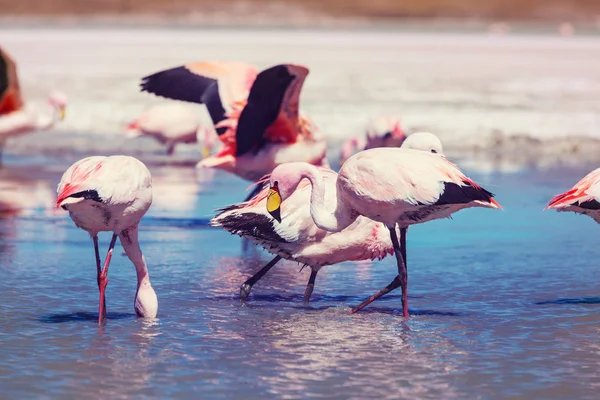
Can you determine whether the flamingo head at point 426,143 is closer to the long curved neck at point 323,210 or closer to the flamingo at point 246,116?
the long curved neck at point 323,210

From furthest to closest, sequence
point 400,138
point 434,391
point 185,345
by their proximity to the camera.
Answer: point 400,138, point 185,345, point 434,391

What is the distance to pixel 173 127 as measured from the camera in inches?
571

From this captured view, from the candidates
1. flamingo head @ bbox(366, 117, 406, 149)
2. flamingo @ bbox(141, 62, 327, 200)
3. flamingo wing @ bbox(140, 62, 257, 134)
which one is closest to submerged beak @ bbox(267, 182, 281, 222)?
flamingo @ bbox(141, 62, 327, 200)

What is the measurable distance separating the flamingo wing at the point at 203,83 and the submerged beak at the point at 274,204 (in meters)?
3.19

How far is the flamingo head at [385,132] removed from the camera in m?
11.6

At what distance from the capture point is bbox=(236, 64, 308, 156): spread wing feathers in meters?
8.09

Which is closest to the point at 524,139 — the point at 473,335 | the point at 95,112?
the point at 95,112

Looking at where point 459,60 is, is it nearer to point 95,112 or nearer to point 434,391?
point 95,112

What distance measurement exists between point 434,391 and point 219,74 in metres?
5.11

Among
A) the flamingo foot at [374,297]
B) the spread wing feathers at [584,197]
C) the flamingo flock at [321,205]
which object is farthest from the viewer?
the spread wing feathers at [584,197]

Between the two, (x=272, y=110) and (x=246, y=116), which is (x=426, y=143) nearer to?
(x=272, y=110)

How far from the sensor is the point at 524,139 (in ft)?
51.1

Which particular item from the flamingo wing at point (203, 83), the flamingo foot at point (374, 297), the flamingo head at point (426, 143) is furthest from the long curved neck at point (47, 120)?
the flamingo foot at point (374, 297)

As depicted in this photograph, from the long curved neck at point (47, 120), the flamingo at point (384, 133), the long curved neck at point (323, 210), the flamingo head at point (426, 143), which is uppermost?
the flamingo head at point (426, 143)
